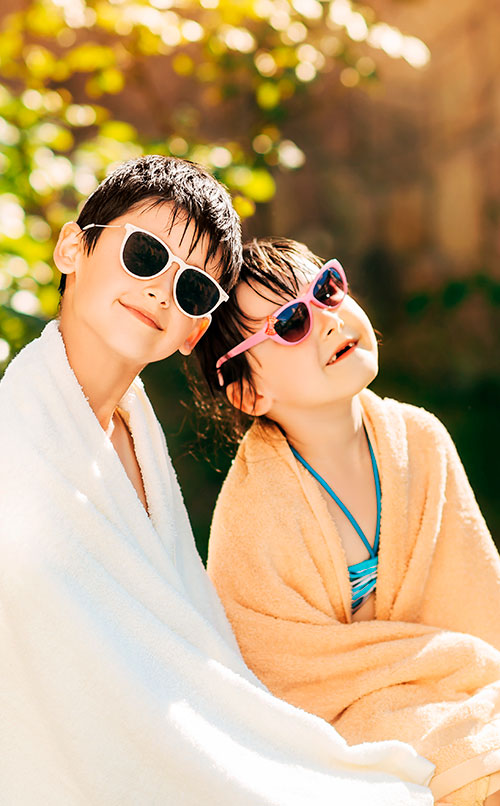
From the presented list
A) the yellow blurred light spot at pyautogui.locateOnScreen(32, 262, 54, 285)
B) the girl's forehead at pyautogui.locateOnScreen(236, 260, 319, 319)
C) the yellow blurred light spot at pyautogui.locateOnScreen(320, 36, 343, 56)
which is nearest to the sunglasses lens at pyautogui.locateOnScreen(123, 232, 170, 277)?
the girl's forehead at pyautogui.locateOnScreen(236, 260, 319, 319)

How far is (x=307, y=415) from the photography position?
5.24 ft

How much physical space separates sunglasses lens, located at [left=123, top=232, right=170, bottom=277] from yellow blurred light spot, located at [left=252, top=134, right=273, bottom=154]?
1.59 m

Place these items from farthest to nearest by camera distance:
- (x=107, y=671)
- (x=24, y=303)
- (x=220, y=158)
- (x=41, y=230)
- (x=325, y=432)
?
(x=41, y=230), (x=220, y=158), (x=24, y=303), (x=325, y=432), (x=107, y=671)

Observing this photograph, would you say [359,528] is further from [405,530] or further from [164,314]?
[164,314]

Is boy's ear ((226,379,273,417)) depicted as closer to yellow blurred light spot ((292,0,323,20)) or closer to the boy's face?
the boy's face

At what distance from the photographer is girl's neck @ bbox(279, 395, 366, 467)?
1.60m

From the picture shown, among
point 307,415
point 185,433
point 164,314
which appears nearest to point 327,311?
point 307,415

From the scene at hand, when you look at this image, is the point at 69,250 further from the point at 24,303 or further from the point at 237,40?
the point at 237,40

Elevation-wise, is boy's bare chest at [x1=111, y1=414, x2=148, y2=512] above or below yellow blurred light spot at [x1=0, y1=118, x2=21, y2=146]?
below

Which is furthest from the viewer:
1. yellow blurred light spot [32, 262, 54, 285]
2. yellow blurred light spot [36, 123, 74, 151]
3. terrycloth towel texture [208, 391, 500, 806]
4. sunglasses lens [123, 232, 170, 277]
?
yellow blurred light spot [36, 123, 74, 151]

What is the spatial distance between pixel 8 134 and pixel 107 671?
154 centimetres

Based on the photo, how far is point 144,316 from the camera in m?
1.37

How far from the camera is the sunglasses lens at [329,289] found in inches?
60.4

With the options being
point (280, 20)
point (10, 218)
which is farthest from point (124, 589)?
point (280, 20)
